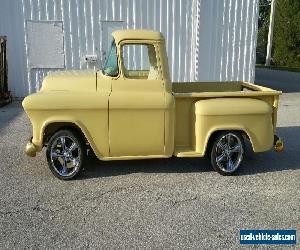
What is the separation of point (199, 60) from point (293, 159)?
21.7 feet

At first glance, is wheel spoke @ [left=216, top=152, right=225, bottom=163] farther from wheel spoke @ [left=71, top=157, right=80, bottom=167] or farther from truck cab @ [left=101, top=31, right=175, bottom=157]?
wheel spoke @ [left=71, top=157, right=80, bottom=167]

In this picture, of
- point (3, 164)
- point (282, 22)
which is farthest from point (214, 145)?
point (282, 22)

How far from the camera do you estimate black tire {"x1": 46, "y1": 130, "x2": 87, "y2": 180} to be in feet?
17.2

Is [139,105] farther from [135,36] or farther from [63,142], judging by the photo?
[63,142]

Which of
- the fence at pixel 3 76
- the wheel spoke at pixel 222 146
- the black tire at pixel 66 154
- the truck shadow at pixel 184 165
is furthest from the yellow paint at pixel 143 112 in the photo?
the fence at pixel 3 76

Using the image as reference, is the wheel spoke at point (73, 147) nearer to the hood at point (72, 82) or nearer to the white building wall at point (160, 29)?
the hood at point (72, 82)

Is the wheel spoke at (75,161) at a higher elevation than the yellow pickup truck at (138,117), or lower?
lower

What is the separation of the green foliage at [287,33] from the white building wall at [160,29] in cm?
2356

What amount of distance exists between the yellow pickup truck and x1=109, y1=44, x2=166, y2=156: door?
15 millimetres

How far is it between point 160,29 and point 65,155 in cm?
784

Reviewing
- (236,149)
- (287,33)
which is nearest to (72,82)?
(236,149)

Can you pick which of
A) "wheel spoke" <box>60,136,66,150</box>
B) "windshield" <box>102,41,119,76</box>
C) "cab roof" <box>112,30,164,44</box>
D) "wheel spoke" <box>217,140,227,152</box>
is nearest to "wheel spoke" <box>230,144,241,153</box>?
"wheel spoke" <box>217,140,227,152</box>

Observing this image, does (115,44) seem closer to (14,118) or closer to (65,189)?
(65,189)

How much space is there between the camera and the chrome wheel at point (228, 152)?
218 inches
